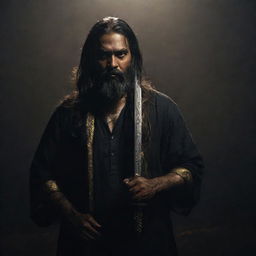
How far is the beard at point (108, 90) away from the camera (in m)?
2.38

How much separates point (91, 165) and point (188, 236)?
3.00 feet

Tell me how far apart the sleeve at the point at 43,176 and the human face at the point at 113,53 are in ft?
1.49

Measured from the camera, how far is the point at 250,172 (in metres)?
2.92

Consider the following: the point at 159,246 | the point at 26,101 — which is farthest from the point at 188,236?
the point at 26,101

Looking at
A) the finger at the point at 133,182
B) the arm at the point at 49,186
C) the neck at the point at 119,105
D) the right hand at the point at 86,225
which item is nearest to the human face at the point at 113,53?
the neck at the point at 119,105

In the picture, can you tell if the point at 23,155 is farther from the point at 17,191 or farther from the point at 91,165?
the point at 91,165

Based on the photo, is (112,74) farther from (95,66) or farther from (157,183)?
(157,183)

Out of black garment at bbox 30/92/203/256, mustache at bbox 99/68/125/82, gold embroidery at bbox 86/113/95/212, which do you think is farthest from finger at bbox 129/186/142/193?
mustache at bbox 99/68/125/82

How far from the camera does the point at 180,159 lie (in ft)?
8.02

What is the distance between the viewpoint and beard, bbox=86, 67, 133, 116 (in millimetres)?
2383

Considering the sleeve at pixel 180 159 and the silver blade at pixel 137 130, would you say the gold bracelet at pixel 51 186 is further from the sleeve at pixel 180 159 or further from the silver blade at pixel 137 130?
the sleeve at pixel 180 159

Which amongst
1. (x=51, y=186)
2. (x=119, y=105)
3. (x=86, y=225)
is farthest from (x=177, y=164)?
(x=51, y=186)

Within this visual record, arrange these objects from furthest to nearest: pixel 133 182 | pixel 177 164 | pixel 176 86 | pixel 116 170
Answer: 1. pixel 176 86
2. pixel 177 164
3. pixel 116 170
4. pixel 133 182

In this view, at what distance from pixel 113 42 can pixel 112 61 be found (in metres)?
0.12
